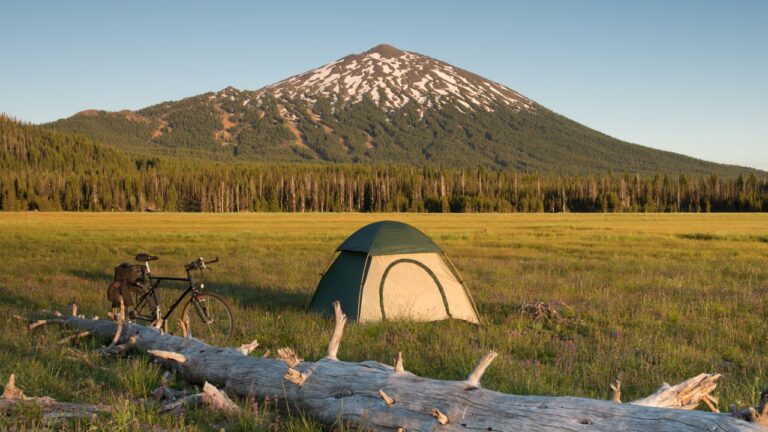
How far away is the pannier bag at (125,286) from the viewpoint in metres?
10.7

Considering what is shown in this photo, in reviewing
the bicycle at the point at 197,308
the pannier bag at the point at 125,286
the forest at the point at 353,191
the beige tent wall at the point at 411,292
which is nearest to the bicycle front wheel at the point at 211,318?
the bicycle at the point at 197,308

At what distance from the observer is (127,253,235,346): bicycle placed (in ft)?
33.7

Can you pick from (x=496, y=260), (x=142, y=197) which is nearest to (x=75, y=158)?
(x=142, y=197)

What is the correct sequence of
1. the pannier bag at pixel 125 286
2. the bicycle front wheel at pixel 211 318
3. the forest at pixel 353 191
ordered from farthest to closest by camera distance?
the forest at pixel 353 191 < the pannier bag at pixel 125 286 < the bicycle front wheel at pixel 211 318

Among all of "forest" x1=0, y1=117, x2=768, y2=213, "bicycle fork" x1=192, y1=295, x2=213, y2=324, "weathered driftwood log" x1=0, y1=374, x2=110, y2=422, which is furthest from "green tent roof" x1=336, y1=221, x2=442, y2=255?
"forest" x1=0, y1=117, x2=768, y2=213

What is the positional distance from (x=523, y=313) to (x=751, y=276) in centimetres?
1161

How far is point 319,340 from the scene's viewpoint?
10.2 metres

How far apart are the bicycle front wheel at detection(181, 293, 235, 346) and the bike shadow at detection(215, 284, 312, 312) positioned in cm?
283

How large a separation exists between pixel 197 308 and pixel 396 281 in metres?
4.27

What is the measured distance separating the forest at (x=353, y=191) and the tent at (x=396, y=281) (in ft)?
379

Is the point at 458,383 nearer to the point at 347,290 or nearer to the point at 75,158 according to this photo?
the point at 347,290

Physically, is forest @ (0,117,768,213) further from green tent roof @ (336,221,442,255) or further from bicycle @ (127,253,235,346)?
bicycle @ (127,253,235,346)

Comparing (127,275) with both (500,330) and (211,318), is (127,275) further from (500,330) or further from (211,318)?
(500,330)

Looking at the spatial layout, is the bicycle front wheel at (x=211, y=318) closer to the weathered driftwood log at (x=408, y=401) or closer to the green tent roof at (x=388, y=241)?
the weathered driftwood log at (x=408, y=401)
